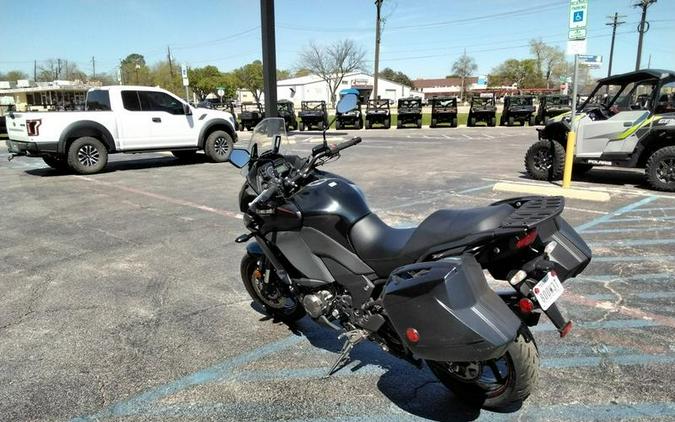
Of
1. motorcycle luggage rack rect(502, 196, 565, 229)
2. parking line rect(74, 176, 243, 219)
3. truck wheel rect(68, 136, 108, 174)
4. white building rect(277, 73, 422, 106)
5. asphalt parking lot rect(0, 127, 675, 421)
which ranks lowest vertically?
asphalt parking lot rect(0, 127, 675, 421)

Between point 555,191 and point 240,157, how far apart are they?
6.30m

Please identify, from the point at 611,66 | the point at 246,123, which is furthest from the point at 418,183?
the point at 611,66

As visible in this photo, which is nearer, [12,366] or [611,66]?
[12,366]

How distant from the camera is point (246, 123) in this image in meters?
28.2

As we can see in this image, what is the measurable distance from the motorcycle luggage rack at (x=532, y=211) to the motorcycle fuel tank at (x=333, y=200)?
2.85ft

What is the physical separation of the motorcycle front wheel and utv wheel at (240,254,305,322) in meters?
1.35

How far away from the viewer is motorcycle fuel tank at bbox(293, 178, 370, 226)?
116 inches

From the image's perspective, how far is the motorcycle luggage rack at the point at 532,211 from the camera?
227 cm

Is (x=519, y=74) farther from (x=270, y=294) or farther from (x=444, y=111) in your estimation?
(x=270, y=294)

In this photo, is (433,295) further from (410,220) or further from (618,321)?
(410,220)

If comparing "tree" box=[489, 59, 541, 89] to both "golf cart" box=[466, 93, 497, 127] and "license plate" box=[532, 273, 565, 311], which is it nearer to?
"golf cart" box=[466, 93, 497, 127]

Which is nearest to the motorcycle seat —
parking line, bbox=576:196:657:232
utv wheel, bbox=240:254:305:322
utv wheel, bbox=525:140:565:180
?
utv wheel, bbox=240:254:305:322

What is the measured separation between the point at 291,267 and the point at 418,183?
6.75 metres

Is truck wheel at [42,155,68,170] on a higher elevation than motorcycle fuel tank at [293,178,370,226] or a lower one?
lower
